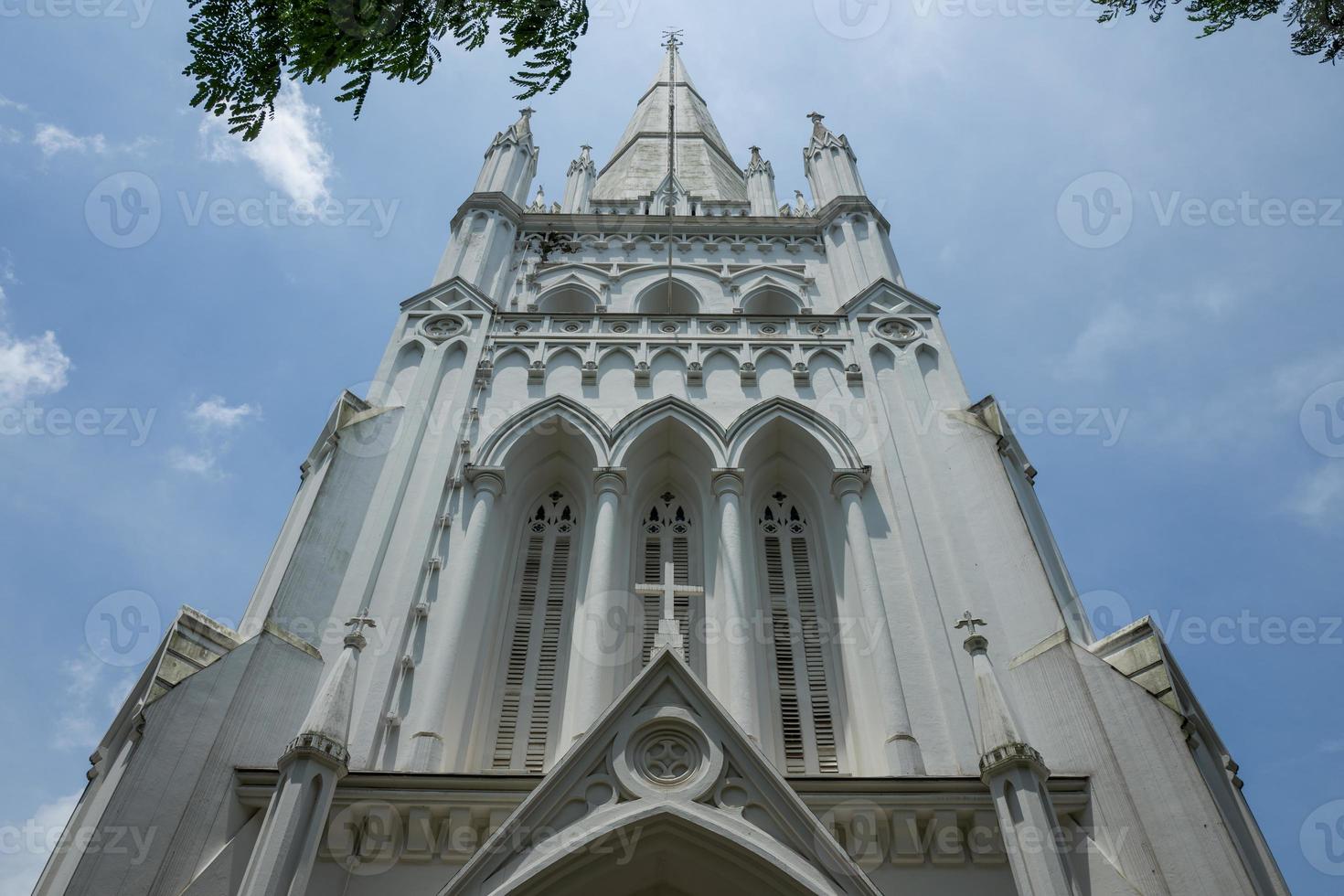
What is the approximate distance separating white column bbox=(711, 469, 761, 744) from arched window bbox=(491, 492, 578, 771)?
2284 mm

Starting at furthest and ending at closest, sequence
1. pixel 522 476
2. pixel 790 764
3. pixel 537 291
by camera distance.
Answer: pixel 537 291 < pixel 522 476 < pixel 790 764

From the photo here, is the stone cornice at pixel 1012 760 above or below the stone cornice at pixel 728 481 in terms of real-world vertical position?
below

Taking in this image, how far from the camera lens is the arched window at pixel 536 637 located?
466 inches

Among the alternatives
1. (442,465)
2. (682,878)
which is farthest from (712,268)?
(682,878)

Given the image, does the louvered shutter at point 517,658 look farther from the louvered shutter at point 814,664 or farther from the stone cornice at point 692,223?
the stone cornice at point 692,223

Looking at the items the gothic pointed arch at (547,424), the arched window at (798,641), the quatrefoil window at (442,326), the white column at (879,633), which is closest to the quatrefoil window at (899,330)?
the white column at (879,633)

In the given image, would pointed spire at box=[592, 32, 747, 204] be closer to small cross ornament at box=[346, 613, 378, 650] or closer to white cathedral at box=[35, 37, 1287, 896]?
white cathedral at box=[35, 37, 1287, 896]

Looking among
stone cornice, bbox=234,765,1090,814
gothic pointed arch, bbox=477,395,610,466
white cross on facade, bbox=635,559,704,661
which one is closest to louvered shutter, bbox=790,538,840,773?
stone cornice, bbox=234,765,1090,814

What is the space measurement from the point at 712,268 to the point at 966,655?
1182 cm

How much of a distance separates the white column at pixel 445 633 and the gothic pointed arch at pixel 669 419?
6.22 ft

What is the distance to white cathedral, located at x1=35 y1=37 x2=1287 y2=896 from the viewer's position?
28.5 ft

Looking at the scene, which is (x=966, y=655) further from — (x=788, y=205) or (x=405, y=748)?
(x=788, y=205)

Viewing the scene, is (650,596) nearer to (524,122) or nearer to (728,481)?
(728,481)

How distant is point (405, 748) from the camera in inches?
424
